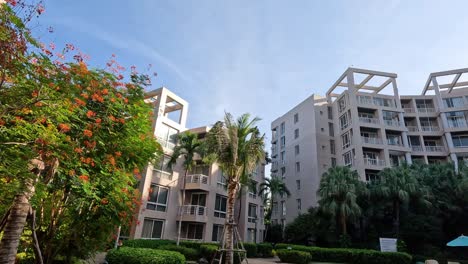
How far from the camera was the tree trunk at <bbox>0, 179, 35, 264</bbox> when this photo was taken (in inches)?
218

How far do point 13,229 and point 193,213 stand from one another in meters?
19.4

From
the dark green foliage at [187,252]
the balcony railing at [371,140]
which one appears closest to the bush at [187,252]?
the dark green foliage at [187,252]

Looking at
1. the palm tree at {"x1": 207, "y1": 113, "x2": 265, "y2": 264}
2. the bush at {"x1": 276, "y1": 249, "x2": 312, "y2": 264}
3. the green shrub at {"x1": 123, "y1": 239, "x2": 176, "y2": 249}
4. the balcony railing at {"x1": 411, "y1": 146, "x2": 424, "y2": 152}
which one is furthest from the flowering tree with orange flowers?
the balcony railing at {"x1": 411, "y1": 146, "x2": 424, "y2": 152}

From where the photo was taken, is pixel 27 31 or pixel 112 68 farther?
pixel 112 68

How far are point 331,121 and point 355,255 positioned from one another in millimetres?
22992

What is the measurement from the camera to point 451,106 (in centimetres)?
3662

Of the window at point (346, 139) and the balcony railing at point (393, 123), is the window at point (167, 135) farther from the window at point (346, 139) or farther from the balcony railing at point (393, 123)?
the balcony railing at point (393, 123)

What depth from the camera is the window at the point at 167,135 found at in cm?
2405

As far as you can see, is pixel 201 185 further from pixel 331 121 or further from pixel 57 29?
pixel 331 121

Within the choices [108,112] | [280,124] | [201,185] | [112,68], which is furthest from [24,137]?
[280,124]

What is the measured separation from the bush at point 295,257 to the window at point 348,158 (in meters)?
17.4

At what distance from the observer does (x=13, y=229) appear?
18.8 ft

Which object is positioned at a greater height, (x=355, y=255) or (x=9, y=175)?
(x=9, y=175)

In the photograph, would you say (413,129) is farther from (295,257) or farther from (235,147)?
(235,147)
